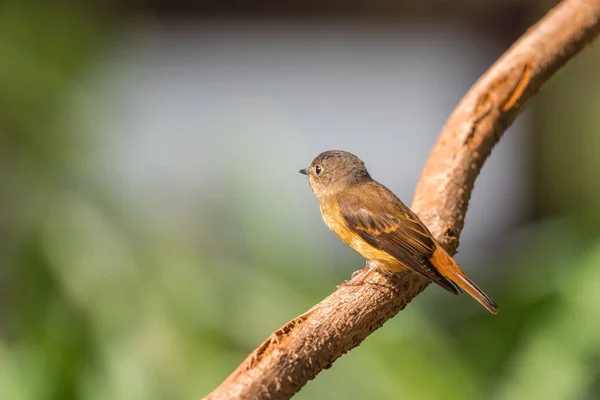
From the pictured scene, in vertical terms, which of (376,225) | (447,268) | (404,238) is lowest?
(447,268)

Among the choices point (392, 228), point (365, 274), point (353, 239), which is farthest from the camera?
point (353, 239)

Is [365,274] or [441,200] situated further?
[441,200]

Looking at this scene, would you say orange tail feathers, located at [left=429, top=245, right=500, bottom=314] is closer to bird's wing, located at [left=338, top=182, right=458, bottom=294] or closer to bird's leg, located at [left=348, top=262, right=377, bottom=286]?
bird's wing, located at [left=338, top=182, right=458, bottom=294]

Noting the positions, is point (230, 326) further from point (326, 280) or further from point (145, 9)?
point (145, 9)

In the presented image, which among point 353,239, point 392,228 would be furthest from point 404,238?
point 353,239

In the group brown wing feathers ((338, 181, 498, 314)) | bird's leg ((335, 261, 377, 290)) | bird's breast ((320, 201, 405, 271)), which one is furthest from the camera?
bird's breast ((320, 201, 405, 271))

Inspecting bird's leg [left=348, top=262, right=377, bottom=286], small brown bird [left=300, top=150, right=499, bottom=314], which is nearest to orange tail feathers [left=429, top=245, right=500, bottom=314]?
small brown bird [left=300, top=150, right=499, bottom=314]

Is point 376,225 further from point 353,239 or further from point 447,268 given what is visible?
point 447,268
